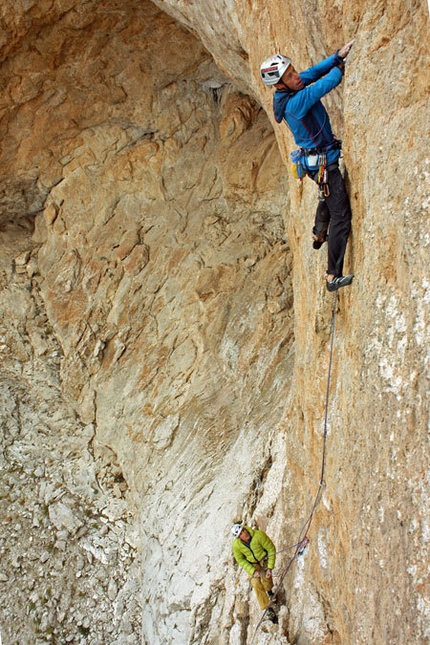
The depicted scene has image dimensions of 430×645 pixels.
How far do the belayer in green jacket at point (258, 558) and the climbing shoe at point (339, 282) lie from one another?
16.0 feet

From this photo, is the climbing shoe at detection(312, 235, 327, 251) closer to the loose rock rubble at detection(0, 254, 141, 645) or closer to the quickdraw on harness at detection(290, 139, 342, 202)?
the quickdraw on harness at detection(290, 139, 342, 202)

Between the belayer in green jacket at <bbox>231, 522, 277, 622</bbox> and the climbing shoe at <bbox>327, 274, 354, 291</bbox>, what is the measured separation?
4.87 meters

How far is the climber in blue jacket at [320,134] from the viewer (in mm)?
6566

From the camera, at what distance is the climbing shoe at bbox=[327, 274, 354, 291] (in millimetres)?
7154

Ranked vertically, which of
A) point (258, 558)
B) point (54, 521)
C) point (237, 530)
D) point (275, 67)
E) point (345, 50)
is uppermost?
point (345, 50)

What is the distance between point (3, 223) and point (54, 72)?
198 inches

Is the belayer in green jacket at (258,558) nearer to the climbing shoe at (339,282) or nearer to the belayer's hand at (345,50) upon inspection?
the climbing shoe at (339,282)

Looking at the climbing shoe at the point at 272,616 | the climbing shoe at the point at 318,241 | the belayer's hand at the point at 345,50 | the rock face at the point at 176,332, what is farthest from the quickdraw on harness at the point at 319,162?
the climbing shoe at the point at 272,616

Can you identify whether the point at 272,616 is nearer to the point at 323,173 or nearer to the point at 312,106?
the point at 323,173

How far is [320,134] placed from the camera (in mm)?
7047

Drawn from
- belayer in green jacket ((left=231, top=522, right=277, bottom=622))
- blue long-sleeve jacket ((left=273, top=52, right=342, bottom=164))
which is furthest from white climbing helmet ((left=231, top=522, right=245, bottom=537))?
blue long-sleeve jacket ((left=273, top=52, right=342, bottom=164))

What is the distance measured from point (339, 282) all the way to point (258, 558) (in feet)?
17.3

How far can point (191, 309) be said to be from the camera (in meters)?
15.4

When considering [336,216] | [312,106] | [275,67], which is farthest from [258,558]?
[275,67]
